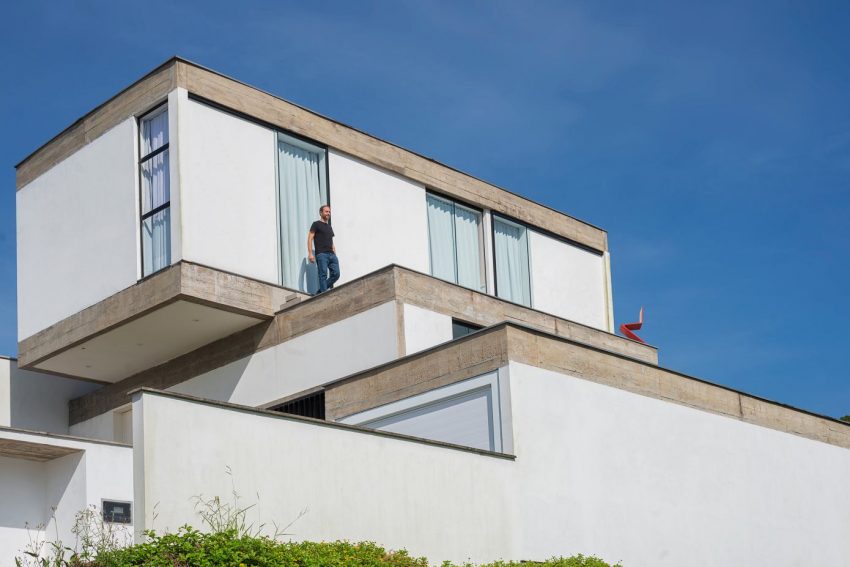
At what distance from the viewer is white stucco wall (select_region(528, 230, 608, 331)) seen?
3231 cm

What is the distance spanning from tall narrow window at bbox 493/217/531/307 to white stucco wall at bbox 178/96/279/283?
22.9 ft


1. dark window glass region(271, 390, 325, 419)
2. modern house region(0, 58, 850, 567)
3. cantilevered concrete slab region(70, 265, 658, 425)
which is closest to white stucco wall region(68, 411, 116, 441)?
modern house region(0, 58, 850, 567)

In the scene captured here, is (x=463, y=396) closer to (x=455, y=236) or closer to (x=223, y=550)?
(x=223, y=550)

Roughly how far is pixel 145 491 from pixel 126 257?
11.7 meters

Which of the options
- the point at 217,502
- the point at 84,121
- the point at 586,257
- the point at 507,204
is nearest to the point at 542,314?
the point at 507,204

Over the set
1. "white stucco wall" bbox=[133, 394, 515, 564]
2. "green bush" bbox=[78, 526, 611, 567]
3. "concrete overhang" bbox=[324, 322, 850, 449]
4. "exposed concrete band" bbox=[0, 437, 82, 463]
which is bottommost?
"green bush" bbox=[78, 526, 611, 567]

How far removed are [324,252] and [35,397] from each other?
8.84m

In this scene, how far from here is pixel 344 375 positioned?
23531 mm

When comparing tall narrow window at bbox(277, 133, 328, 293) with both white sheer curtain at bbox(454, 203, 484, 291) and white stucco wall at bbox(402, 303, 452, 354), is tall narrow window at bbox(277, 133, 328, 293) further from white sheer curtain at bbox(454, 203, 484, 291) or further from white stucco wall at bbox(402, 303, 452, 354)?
white sheer curtain at bbox(454, 203, 484, 291)

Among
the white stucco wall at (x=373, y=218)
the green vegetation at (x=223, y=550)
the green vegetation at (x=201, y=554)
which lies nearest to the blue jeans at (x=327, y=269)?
the white stucco wall at (x=373, y=218)

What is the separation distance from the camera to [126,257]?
25484 mm

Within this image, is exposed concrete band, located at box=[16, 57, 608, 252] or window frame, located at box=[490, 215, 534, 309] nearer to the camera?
exposed concrete band, located at box=[16, 57, 608, 252]

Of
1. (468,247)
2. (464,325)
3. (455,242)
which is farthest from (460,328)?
(468,247)

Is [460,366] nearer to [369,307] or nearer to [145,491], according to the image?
[369,307]
